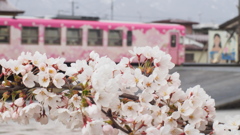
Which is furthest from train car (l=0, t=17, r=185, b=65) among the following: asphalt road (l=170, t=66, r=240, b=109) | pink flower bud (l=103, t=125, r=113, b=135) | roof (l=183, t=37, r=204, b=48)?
roof (l=183, t=37, r=204, b=48)

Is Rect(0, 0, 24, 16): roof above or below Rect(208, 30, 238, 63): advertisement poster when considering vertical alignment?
above

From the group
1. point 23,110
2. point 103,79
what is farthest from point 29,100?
point 103,79

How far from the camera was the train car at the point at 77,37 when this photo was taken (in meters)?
24.8

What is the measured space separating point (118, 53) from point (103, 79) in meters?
24.9

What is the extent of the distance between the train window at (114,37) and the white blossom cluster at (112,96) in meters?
24.5

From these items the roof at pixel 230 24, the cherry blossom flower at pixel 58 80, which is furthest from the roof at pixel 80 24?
the cherry blossom flower at pixel 58 80

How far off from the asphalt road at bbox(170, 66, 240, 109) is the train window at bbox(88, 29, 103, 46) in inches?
303

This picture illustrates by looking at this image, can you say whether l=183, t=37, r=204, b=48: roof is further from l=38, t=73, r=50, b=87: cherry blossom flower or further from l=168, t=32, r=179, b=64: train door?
l=38, t=73, r=50, b=87: cherry blossom flower

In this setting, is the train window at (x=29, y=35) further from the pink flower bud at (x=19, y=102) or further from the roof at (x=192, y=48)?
the roof at (x=192, y=48)

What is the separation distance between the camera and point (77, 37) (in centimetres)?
2623

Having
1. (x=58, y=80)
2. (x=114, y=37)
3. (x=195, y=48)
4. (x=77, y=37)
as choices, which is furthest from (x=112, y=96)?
(x=195, y=48)

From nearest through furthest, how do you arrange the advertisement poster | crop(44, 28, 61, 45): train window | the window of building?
crop(44, 28, 61, 45): train window → the advertisement poster → the window of building

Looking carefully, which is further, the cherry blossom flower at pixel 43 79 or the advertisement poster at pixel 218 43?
the advertisement poster at pixel 218 43

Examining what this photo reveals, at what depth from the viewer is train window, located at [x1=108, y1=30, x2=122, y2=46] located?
26.9 m
